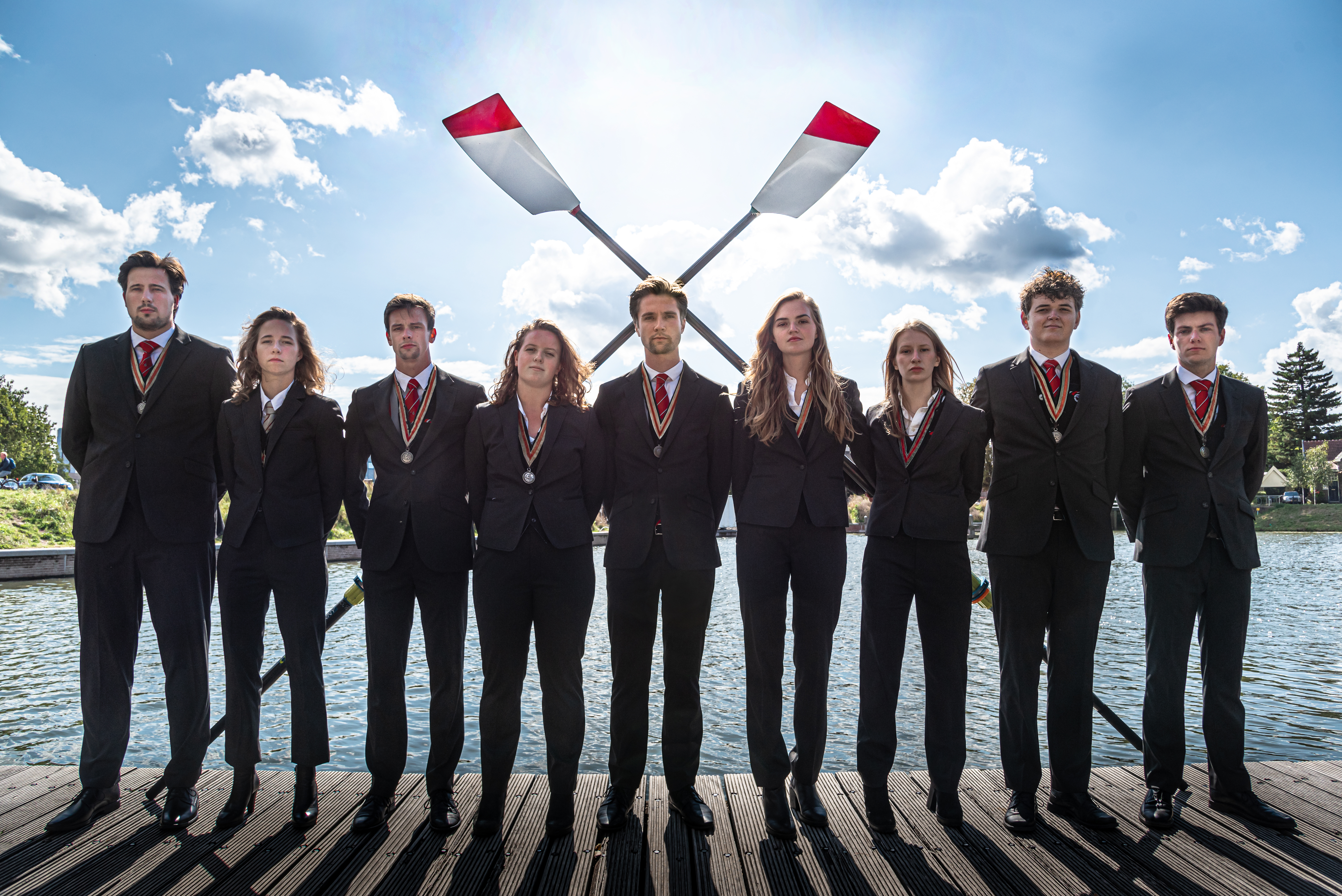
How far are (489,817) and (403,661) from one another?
2.62 feet

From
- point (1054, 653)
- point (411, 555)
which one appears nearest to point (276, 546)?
point (411, 555)

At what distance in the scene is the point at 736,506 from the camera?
344 cm

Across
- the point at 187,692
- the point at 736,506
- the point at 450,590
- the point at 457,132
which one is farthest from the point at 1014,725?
the point at 457,132

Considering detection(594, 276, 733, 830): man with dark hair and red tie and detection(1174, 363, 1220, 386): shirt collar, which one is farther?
detection(1174, 363, 1220, 386): shirt collar

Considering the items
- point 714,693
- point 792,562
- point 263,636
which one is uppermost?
point 792,562

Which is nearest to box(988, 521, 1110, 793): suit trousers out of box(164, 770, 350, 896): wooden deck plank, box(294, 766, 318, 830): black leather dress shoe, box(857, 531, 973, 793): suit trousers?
box(857, 531, 973, 793): suit trousers

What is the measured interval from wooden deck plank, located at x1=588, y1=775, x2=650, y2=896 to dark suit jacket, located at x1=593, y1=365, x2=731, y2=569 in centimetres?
112

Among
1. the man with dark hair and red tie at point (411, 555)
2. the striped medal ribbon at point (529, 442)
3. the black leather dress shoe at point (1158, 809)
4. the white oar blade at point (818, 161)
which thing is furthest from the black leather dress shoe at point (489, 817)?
the white oar blade at point (818, 161)

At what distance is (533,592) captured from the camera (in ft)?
10.3

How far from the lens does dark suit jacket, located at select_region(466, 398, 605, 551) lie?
10.2 feet

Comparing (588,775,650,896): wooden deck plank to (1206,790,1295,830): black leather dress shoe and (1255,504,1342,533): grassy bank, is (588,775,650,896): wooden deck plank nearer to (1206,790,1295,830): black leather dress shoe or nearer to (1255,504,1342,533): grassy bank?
(1206,790,1295,830): black leather dress shoe

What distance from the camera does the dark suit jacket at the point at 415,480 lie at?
327cm

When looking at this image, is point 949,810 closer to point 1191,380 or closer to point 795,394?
point 795,394

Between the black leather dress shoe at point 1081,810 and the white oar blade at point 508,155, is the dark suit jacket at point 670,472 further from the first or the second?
the white oar blade at point 508,155
